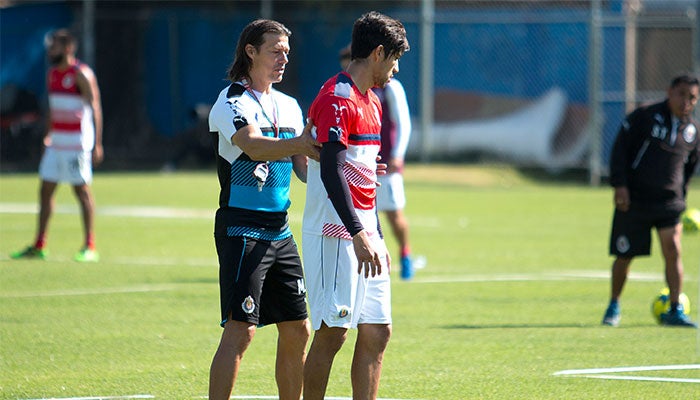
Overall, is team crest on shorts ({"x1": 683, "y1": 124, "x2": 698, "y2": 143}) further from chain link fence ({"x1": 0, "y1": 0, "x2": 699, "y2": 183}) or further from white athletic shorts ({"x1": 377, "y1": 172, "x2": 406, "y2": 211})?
chain link fence ({"x1": 0, "y1": 0, "x2": 699, "y2": 183})

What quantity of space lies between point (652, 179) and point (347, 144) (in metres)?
5.17

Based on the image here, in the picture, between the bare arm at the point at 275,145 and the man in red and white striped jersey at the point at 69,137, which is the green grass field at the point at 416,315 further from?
the bare arm at the point at 275,145

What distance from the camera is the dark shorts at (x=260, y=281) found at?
6.24 m

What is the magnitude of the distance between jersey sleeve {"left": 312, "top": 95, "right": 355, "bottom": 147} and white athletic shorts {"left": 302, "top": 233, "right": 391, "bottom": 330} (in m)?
0.56

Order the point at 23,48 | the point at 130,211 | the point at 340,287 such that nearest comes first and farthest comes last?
the point at 340,287 < the point at 130,211 < the point at 23,48

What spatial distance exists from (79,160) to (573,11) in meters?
15.8

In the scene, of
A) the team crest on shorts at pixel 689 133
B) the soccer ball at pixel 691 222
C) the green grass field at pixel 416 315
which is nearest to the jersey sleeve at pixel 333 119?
the green grass field at pixel 416 315

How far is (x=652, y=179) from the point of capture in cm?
1058

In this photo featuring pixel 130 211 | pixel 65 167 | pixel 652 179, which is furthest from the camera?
pixel 130 211

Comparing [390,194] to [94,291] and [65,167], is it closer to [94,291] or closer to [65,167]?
Result: [94,291]

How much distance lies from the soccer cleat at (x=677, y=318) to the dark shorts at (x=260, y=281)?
190 inches

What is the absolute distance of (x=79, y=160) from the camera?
1451 centimetres

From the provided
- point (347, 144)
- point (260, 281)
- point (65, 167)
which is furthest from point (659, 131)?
point (65, 167)

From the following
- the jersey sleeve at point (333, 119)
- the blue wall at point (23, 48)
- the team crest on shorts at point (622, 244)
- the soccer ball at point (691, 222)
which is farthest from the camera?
the blue wall at point (23, 48)
